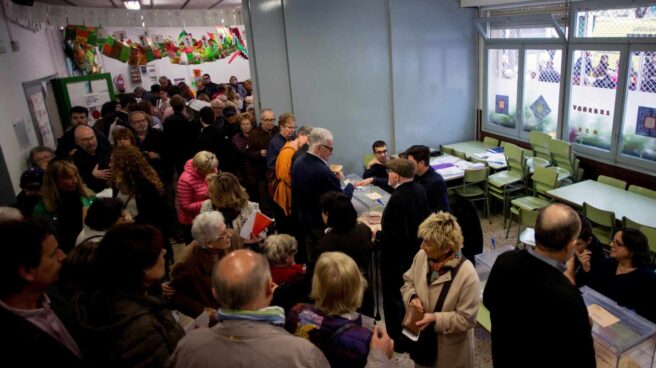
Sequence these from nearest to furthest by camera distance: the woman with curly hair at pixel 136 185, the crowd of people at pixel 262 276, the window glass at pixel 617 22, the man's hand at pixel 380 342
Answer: the crowd of people at pixel 262 276 → the man's hand at pixel 380 342 → the woman with curly hair at pixel 136 185 → the window glass at pixel 617 22

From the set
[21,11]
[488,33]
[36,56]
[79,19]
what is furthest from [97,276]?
[79,19]

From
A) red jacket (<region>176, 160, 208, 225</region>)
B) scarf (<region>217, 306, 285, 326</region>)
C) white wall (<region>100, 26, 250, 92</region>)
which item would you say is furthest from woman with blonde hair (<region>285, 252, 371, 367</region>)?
white wall (<region>100, 26, 250, 92</region>)

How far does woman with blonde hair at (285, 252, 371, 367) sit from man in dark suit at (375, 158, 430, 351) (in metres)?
1.32

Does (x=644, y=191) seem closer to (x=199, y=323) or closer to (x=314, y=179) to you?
(x=314, y=179)

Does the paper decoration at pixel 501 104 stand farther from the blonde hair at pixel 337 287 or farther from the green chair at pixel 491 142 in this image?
the blonde hair at pixel 337 287

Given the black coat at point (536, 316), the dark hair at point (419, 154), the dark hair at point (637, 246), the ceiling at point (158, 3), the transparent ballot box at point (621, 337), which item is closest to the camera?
the black coat at point (536, 316)

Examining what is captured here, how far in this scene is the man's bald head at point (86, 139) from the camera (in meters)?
4.23

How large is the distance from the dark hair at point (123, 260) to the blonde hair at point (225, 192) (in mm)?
1466

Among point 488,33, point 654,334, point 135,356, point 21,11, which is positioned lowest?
point 654,334

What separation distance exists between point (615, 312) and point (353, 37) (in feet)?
16.5

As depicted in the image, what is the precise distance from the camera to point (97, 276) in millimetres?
1770

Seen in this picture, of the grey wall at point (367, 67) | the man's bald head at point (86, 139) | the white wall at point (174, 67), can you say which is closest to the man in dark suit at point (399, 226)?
the man's bald head at point (86, 139)

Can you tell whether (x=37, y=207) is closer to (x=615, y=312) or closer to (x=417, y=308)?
(x=417, y=308)

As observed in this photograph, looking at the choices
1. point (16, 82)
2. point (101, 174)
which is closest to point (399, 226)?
point (101, 174)
